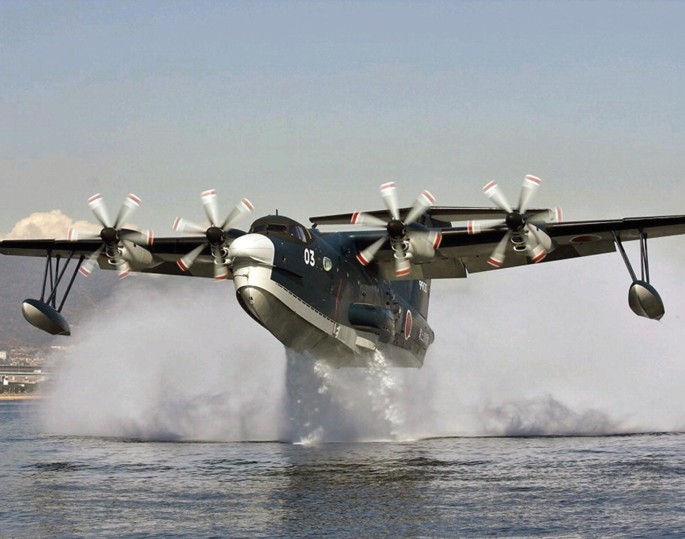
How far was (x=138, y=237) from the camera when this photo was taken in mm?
33094

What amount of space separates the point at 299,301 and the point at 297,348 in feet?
9.50

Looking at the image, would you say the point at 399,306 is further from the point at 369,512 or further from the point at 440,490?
the point at 369,512

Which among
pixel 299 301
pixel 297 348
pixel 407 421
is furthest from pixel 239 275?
pixel 407 421

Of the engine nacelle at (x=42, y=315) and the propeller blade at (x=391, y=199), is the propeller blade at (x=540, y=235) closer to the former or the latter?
the propeller blade at (x=391, y=199)

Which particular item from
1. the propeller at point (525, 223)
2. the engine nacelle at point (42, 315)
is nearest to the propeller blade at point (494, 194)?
the propeller at point (525, 223)

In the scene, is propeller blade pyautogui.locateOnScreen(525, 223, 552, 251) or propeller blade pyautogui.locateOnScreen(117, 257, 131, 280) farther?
propeller blade pyautogui.locateOnScreen(117, 257, 131, 280)

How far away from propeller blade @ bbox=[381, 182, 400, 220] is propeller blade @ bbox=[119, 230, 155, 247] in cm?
839

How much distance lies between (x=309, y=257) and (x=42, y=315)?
10.1 m

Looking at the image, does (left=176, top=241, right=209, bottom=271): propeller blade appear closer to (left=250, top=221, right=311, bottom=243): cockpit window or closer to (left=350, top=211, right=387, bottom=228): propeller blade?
(left=250, top=221, right=311, bottom=243): cockpit window

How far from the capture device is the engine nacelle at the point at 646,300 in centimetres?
2817

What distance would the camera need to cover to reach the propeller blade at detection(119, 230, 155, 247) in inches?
1298

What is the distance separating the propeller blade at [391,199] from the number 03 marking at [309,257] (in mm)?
2934

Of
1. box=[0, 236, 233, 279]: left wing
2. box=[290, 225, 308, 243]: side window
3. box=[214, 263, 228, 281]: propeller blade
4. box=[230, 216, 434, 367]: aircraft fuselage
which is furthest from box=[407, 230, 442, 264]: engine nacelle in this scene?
box=[0, 236, 233, 279]: left wing

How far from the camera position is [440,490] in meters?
21.1
